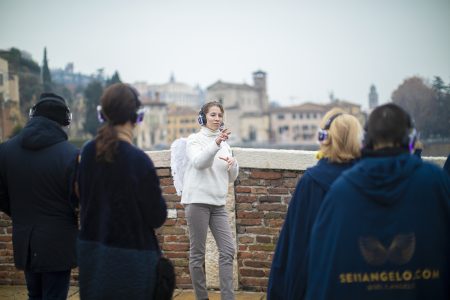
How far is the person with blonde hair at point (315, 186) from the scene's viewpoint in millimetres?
3043

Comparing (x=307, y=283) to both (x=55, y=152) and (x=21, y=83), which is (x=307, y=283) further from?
(x=21, y=83)

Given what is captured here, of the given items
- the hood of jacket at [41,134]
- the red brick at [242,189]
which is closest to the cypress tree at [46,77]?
the red brick at [242,189]

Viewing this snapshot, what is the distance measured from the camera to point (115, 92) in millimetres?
2980

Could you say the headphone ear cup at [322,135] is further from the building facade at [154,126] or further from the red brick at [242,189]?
the building facade at [154,126]

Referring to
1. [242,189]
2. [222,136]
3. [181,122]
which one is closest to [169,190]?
[242,189]

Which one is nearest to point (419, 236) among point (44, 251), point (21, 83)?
point (44, 251)

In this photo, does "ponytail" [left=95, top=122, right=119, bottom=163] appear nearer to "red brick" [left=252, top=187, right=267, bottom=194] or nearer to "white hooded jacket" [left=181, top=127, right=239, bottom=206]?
"white hooded jacket" [left=181, top=127, right=239, bottom=206]

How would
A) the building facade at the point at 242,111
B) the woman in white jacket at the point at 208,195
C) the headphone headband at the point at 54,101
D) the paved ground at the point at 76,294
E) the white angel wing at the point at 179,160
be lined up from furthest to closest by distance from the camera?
the building facade at the point at 242,111 → the paved ground at the point at 76,294 → the white angel wing at the point at 179,160 → the woman in white jacket at the point at 208,195 → the headphone headband at the point at 54,101

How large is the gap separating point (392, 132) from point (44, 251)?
2.25m

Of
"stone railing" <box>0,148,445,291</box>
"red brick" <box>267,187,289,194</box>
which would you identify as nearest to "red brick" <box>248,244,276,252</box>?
"stone railing" <box>0,148,445,291</box>

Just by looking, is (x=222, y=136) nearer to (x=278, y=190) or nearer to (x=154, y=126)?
(x=278, y=190)

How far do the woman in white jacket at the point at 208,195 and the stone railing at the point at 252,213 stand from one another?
90cm

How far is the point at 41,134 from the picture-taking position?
3613 mm

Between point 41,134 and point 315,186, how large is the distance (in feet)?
5.91
